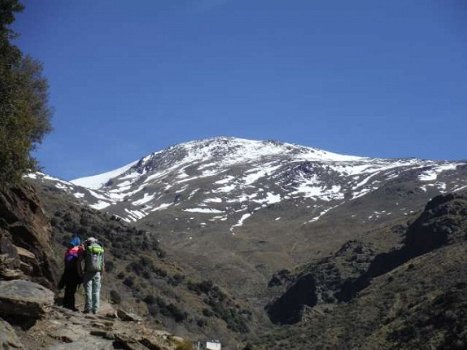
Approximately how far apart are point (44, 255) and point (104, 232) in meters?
50.8

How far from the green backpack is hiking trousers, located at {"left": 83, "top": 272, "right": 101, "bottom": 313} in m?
0.15

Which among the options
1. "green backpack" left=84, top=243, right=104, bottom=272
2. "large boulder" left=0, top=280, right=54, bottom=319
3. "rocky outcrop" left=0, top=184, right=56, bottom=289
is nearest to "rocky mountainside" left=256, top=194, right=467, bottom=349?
"rocky outcrop" left=0, top=184, right=56, bottom=289

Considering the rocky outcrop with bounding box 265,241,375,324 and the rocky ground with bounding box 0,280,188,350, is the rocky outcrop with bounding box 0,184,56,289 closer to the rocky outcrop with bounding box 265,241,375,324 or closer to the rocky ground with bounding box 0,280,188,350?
the rocky ground with bounding box 0,280,188,350

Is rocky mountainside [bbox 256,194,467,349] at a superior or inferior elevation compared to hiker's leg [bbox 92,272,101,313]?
superior

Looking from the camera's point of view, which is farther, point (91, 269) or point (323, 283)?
point (323, 283)

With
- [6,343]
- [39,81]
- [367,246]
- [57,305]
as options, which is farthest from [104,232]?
[367,246]

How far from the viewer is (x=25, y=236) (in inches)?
853

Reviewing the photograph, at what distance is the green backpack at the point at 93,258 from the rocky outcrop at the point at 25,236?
7.28 ft

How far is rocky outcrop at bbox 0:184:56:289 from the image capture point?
1730 centimetres

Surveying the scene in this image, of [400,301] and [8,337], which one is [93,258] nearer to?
[8,337]

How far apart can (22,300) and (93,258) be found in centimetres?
280

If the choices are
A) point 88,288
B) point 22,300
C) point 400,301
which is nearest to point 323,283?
point 400,301

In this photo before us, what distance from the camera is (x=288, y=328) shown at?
7625cm

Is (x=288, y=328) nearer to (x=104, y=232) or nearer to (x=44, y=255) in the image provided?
(x=104, y=232)
